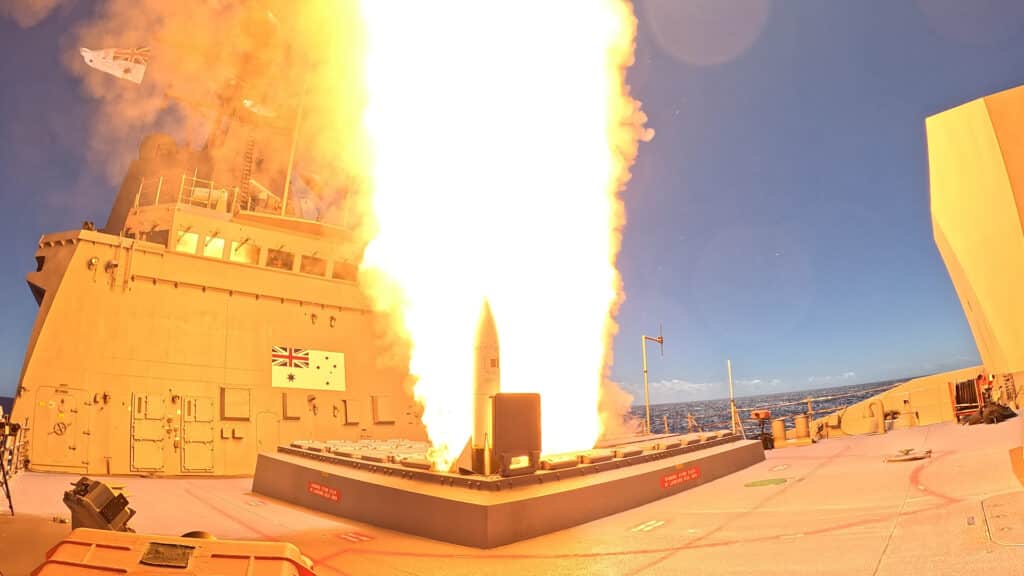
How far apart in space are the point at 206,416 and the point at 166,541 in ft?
53.1

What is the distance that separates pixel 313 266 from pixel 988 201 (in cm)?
2063

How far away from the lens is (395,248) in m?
13.4

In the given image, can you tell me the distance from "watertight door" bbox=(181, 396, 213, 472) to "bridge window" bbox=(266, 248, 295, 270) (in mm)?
5372

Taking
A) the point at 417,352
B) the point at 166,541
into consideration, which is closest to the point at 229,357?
the point at 417,352

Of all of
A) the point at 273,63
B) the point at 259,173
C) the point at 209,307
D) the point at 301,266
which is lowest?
the point at 209,307

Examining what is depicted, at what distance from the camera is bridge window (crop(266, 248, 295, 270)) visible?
21484 mm

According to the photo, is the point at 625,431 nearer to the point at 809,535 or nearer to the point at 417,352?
the point at 417,352

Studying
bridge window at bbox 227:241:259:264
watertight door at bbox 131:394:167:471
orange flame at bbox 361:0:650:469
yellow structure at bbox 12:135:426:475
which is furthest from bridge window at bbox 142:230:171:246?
orange flame at bbox 361:0:650:469

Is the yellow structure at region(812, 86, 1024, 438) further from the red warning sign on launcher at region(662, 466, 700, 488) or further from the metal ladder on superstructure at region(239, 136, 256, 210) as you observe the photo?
the metal ladder on superstructure at region(239, 136, 256, 210)

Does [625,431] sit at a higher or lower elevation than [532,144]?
lower

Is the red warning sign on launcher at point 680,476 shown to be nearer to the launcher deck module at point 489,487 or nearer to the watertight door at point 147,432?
the launcher deck module at point 489,487

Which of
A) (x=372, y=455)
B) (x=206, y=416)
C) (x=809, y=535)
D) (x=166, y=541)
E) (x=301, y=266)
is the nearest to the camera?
(x=166, y=541)

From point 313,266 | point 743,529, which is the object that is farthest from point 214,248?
point 743,529

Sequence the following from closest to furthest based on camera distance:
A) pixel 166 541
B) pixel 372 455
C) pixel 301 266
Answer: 1. pixel 166 541
2. pixel 372 455
3. pixel 301 266
